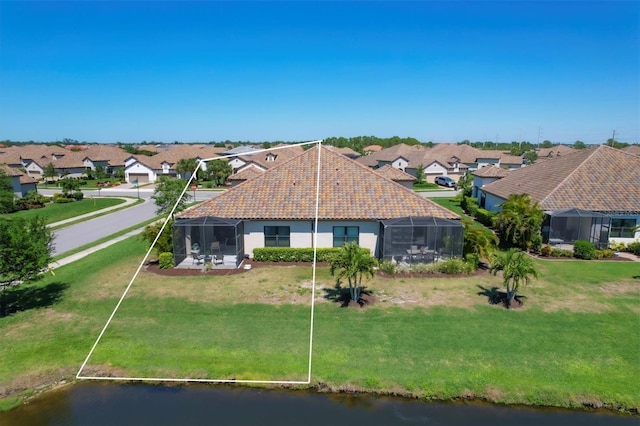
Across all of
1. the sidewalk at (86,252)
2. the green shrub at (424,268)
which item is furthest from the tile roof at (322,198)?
the sidewalk at (86,252)

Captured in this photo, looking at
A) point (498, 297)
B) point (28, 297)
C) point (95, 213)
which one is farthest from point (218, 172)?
point (498, 297)

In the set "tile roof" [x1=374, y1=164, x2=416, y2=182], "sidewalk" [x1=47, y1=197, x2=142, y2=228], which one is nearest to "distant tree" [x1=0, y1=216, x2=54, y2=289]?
"sidewalk" [x1=47, y1=197, x2=142, y2=228]

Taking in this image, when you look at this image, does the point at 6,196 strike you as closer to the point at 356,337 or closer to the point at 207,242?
the point at 207,242

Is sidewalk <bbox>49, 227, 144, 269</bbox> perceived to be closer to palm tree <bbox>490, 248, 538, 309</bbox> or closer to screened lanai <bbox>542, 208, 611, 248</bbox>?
palm tree <bbox>490, 248, 538, 309</bbox>

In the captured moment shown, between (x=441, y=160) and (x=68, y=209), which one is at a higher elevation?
(x=441, y=160)

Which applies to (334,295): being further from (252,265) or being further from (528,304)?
(528,304)

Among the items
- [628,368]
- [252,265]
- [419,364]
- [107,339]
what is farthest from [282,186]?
[628,368]
